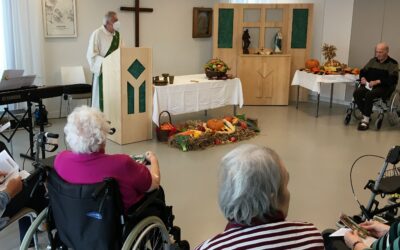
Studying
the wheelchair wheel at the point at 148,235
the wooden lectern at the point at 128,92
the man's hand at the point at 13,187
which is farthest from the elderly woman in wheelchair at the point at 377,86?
the man's hand at the point at 13,187

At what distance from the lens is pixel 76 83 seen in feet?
20.9

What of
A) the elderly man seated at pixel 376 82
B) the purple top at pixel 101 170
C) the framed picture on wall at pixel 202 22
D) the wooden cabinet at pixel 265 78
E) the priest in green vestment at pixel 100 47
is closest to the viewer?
the purple top at pixel 101 170

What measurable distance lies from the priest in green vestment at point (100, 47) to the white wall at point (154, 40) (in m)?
1.02

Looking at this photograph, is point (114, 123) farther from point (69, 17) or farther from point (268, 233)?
point (268, 233)

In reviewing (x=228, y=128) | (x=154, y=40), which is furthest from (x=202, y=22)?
(x=228, y=128)

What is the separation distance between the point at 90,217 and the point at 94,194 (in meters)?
0.16

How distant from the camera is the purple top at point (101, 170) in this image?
78.4 inches

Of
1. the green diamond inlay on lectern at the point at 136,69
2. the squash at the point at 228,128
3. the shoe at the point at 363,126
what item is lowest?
the shoe at the point at 363,126

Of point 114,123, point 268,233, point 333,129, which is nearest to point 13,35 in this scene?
point 114,123

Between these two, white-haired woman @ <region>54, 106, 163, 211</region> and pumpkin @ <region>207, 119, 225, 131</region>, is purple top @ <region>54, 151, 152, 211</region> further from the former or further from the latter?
pumpkin @ <region>207, 119, 225, 131</region>

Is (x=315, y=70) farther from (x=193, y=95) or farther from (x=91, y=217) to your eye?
(x=91, y=217)

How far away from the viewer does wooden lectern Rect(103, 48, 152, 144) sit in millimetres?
4840

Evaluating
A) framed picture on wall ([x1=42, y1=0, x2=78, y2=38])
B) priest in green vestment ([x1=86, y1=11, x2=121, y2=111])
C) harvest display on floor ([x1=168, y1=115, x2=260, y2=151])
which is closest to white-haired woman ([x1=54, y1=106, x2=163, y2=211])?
harvest display on floor ([x1=168, y1=115, x2=260, y2=151])

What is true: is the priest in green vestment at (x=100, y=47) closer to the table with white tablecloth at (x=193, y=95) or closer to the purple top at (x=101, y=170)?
the table with white tablecloth at (x=193, y=95)
